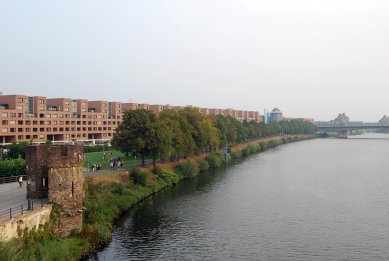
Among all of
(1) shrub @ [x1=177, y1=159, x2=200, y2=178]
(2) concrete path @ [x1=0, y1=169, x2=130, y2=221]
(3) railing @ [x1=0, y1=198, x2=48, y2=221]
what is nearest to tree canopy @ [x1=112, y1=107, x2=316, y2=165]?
(1) shrub @ [x1=177, y1=159, x2=200, y2=178]

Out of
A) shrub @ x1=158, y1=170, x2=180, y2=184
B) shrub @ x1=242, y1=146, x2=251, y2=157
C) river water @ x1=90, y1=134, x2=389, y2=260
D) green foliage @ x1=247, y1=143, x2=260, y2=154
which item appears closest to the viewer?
river water @ x1=90, y1=134, x2=389, y2=260

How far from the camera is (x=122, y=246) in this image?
114 feet

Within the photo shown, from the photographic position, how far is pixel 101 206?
136ft

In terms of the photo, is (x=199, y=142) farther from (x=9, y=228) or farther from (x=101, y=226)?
(x=9, y=228)

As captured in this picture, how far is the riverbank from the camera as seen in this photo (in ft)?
87.9

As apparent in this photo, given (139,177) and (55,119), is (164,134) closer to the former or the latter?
(139,177)

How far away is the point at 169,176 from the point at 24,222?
3867cm

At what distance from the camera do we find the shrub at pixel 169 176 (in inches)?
2536

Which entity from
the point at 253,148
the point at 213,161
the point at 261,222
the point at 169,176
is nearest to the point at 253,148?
the point at 253,148

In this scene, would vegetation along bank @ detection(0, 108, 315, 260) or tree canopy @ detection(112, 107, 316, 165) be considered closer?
vegetation along bank @ detection(0, 108, 315, 260)

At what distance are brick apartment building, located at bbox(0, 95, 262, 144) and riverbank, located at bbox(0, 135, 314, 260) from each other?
51796 mm

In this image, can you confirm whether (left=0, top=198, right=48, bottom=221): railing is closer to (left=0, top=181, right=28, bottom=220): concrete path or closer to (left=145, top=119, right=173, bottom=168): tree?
(left=0, top=181, right=28, bottom=220): concrete path

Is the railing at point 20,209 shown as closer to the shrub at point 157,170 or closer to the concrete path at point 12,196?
the concrete path at point 12,196

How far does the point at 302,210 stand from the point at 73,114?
96568 mm
